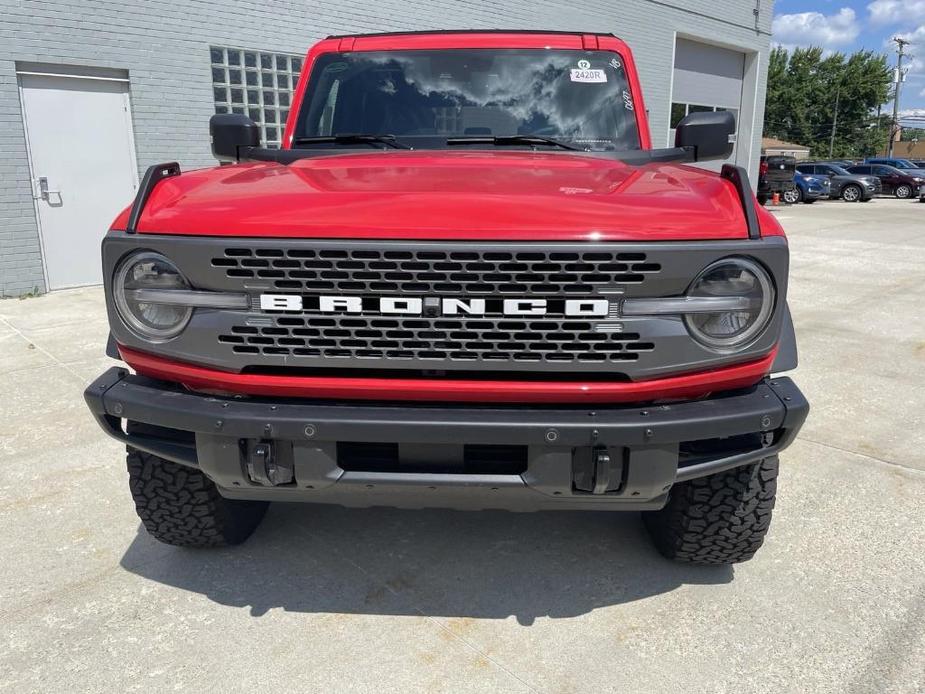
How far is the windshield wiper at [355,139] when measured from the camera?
10.8 feet

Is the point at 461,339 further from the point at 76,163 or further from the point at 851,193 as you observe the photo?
the point at 851,193

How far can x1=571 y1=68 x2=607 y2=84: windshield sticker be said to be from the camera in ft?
11.6

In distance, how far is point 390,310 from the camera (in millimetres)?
2094

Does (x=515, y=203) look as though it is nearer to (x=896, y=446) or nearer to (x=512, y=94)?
(x=512, y=94)

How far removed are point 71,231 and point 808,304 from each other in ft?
27.2

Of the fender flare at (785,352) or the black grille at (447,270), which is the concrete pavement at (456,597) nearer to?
the fender flare at (785,352)

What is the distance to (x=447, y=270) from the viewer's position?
2051mm

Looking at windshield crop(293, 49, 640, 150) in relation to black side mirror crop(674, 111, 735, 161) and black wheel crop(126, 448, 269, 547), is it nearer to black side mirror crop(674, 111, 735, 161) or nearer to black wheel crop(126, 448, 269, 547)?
black side mirror crop(674, 111, 735, 161)

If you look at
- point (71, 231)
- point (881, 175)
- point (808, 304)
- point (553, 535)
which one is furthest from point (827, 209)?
point (553, 535)

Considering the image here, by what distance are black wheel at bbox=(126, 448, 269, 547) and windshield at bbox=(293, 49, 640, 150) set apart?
5.12 ft

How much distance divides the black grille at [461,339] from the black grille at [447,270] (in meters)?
0.09

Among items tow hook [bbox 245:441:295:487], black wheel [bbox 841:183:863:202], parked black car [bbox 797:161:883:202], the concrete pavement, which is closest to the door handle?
the concrete pavement

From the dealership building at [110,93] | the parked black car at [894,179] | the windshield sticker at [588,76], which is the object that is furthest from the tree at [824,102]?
the windshield sticker at [588,76]

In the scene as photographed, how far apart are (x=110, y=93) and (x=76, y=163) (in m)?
0.89
